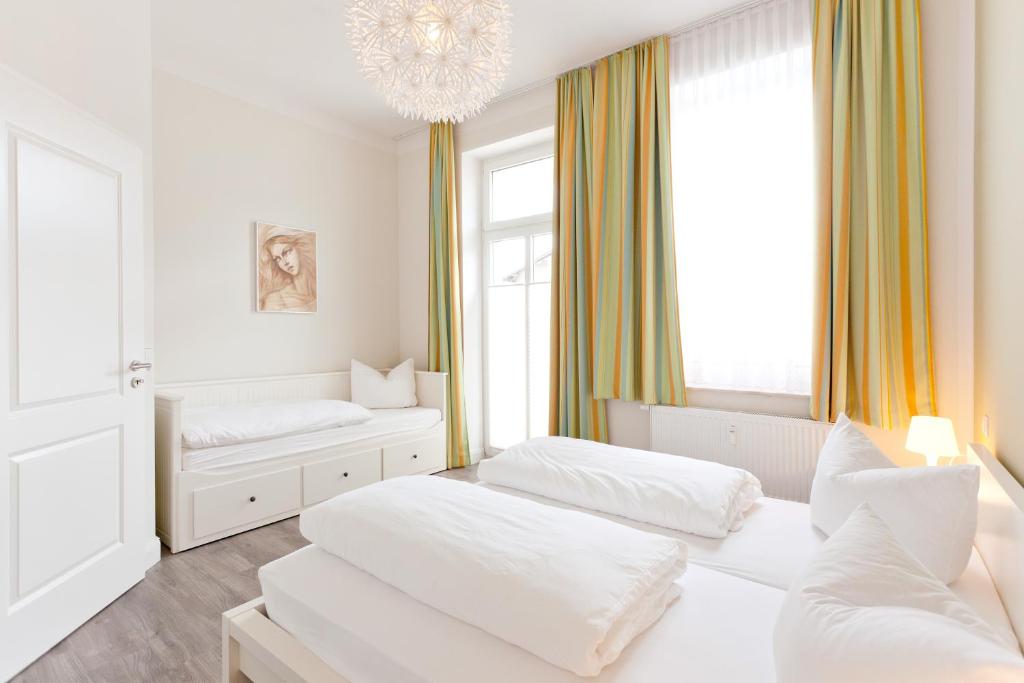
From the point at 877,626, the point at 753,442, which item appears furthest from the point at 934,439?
the point at 877,626

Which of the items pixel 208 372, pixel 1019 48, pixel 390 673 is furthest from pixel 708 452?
pixel 208 372

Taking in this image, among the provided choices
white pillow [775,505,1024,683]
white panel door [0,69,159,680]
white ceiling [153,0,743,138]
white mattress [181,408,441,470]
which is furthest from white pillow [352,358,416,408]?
white pillow [775,505,1024,683]

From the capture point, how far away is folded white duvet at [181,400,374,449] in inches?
105

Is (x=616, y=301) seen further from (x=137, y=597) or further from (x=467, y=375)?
(x=137, y=597)

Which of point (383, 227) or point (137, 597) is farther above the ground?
point (383, 227)

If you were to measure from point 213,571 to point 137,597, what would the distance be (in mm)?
297

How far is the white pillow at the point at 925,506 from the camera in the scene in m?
1.24

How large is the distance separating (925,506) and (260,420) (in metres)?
2.99

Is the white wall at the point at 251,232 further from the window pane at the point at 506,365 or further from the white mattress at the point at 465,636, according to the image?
the white mattress at the point at 465,636

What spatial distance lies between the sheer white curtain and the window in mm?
1192

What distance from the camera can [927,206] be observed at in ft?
7.50

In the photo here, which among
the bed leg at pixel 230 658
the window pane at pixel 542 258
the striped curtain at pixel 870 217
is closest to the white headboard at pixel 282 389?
the window pane at pixel 542 258

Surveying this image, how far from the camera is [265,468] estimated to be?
9.53 ft

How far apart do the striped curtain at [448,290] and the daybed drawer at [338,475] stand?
2.55ft
